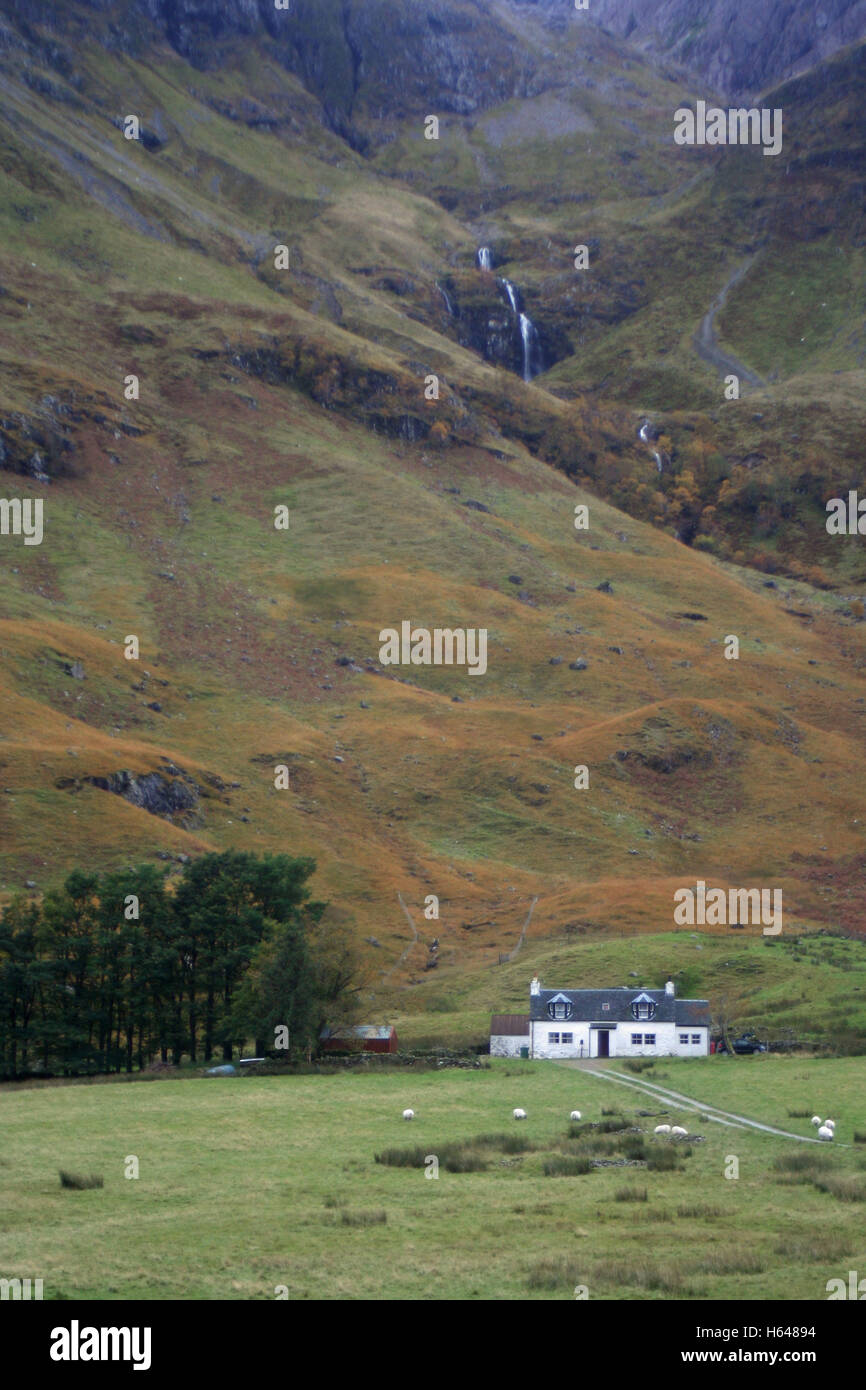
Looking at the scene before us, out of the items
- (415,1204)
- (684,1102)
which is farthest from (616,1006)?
(415,1204)

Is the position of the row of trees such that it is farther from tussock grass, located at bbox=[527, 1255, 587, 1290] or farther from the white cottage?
tussock grass, located at bbox=[527, 1255, 587, 1290]

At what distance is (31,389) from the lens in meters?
192

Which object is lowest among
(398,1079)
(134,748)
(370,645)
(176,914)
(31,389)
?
(398,1079)

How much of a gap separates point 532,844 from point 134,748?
3793 cm

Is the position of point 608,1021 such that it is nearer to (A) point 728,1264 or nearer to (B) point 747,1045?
(B) point 747,1045

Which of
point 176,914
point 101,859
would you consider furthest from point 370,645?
point 176,914

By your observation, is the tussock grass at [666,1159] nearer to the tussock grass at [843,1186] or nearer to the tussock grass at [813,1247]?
the tussock grass at [843,1186]

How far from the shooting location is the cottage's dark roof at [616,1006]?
233 ft

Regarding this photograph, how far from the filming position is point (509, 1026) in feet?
242

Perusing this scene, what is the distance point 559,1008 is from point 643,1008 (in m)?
4.46

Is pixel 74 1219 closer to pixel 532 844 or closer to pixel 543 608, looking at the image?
pixel 532 844

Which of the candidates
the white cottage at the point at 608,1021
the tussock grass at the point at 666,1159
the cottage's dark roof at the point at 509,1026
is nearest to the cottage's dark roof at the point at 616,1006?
the white cottage at the point at 608,1021

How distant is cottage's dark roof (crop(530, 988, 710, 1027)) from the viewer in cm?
7094

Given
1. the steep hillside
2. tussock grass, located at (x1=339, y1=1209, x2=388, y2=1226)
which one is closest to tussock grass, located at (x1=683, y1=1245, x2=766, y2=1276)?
tussock grass, located at (x1=339, y1=1209, x2=388, y2=1226)
